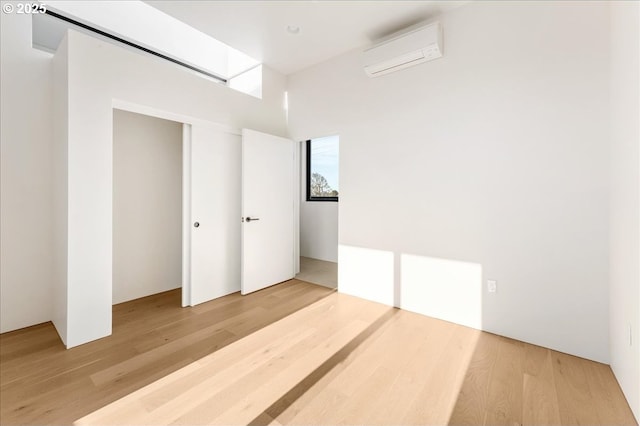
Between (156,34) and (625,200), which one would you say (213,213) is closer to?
(156,34)

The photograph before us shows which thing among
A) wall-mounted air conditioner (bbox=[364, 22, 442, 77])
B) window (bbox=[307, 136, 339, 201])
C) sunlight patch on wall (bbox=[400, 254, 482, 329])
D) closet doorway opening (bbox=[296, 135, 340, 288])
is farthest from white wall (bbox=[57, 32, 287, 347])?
window (bbox=[307, 136, 339, 201])

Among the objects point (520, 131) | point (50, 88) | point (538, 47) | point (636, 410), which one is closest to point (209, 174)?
point (50, 88)

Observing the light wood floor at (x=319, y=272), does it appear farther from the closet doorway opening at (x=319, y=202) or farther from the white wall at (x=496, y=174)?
the white wall at (x=496, y=174)

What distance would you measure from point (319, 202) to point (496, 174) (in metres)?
3.46

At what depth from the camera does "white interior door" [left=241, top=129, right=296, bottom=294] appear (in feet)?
11.3

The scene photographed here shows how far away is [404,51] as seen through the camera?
2.74 meters

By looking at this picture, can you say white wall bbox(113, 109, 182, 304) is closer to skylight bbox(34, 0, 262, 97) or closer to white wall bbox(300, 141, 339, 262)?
skylight bbox(34, 0, 262, 97)

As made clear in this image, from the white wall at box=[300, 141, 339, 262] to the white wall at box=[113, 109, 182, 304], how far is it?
2.54 m

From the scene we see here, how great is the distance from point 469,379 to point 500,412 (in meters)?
0.29

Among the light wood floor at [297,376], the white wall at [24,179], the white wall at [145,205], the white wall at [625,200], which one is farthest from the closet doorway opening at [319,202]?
the white wall at [625,200]

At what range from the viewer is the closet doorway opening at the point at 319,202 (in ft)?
17.5

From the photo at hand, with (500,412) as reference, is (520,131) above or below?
above

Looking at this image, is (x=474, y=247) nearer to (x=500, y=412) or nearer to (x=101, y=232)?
(x=500, y=412)

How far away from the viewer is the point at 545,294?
225cm
